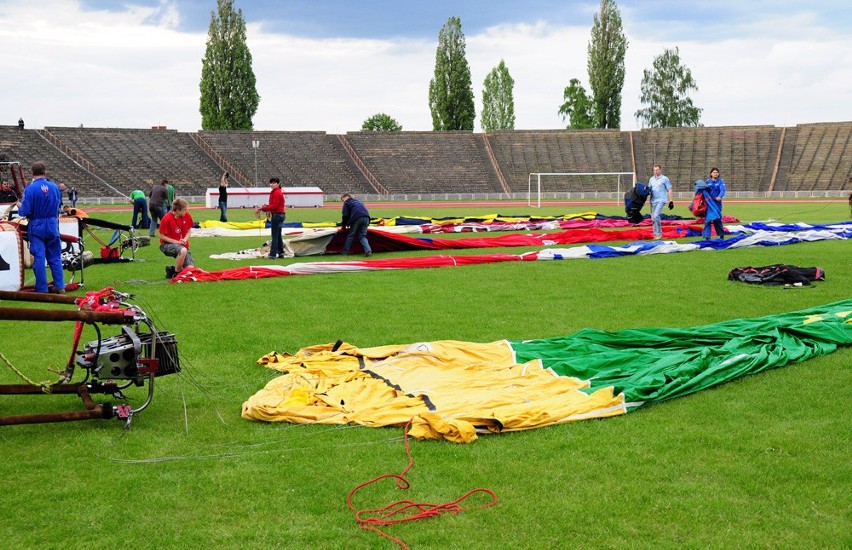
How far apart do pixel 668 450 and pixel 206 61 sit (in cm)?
6651

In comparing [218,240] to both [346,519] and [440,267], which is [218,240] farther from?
[346,519]

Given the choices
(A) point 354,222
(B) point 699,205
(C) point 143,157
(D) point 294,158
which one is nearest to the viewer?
(A) point 354,222

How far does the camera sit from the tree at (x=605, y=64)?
7294 cm

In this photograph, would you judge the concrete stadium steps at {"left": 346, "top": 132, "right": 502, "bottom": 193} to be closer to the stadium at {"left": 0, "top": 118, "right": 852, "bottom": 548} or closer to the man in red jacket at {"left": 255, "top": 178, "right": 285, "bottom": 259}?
the man in red jacket at {"left": 255, "top": 178, "right": 285, "bottom": 259}

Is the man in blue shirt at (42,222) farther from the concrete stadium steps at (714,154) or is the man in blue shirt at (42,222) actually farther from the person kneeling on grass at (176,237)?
the concrete stadium steps at (714,154)

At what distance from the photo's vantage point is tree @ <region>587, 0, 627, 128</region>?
72.9 meters

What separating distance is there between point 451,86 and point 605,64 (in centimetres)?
1371

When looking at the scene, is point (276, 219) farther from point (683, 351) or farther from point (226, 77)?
point (226, 77)

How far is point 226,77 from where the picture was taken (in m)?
66.4

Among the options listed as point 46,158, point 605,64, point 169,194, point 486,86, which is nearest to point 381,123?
point 486,86

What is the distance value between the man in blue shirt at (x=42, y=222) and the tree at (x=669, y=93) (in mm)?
82651

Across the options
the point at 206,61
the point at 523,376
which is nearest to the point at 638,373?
the point at 523,376

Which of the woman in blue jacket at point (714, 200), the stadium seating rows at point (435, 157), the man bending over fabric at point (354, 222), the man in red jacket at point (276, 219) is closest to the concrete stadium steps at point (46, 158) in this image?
the stadium seating rows at point (435, 157)

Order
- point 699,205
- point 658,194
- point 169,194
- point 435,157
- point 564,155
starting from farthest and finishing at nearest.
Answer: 1. point 564,155
2. point 435,157
3. point 169,194
4. point 658,194
5. point 699,205
